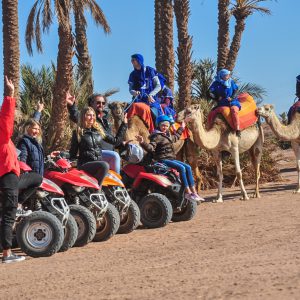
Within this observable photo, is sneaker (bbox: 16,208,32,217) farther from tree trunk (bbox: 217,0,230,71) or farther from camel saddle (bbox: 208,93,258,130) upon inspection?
tree trunk (bbox: 217,0,230,71)

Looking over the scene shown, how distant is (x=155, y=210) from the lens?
10.6 metres

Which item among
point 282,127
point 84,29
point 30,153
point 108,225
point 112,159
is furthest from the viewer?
point 84,29

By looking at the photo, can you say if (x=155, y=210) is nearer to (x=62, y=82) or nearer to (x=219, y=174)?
(x=219, y=174)

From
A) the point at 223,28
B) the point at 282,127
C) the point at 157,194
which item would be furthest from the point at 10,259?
the point at 223,28

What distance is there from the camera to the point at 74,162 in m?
9.93

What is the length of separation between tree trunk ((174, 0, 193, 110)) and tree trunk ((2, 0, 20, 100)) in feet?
19.5

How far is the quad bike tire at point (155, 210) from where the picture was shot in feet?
34.2

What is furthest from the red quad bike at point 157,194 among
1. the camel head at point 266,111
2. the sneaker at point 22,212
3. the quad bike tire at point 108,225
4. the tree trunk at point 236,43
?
the tree trunk at point 236,43

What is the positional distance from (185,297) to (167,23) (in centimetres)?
1820

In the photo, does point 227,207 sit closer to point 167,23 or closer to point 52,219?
point 52,219

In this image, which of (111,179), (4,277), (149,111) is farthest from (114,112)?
(4,277)

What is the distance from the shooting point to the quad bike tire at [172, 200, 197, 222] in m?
11.3

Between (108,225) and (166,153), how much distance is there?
7.43 feet

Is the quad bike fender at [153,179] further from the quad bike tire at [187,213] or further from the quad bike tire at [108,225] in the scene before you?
the quad bike tire at [108,225]
